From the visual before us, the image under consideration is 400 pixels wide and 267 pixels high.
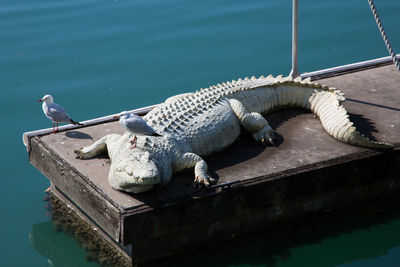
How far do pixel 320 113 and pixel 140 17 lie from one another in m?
6.37

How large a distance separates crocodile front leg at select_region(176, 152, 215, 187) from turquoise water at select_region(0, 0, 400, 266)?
6.64 ft

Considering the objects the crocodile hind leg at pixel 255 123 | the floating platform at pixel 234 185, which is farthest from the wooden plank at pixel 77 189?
the crocodile hind leg at pixel 255 123

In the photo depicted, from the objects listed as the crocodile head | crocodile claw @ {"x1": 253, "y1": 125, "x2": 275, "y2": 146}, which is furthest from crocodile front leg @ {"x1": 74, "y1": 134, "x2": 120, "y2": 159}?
crocodile claw @ {"x1": 253, "y1": 125, "x2": 275, "y2": 146}

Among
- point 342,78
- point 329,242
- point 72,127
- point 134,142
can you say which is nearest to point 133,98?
point 72,127

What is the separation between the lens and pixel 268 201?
5.59 m

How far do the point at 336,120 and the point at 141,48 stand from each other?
5.44m

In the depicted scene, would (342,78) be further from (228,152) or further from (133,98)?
(133,98)

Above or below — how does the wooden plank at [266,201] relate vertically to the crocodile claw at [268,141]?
below

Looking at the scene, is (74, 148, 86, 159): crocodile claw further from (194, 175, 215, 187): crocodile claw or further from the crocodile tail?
the crocodile tail

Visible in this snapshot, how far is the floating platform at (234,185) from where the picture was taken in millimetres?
5152

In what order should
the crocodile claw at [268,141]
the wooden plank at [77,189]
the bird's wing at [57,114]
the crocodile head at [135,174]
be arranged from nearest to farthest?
the crocodile head at [135,174]
the wooden plank at [77,189]
the crocodile claw at [268,141]
the bird's wing at [57,114]

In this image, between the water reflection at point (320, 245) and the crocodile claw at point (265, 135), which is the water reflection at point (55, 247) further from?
the crocodile claw at point (265, 135)

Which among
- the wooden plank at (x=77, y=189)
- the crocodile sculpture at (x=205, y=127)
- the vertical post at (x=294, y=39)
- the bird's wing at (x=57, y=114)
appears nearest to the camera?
the wooden plank at (x=77, y=189)

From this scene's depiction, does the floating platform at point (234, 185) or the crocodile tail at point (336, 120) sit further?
the crocodile tail at point (336, 120)
